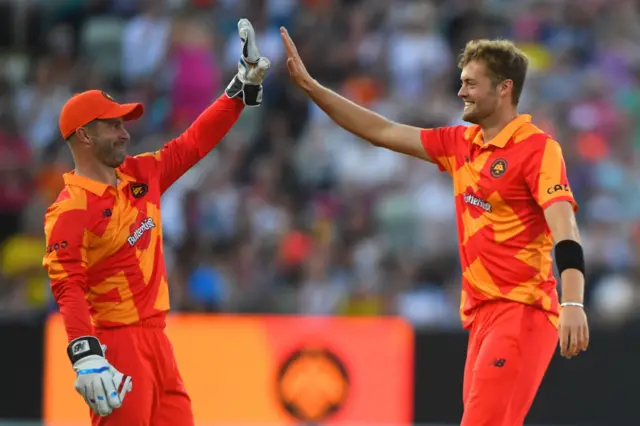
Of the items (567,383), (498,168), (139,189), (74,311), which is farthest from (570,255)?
(567,383)

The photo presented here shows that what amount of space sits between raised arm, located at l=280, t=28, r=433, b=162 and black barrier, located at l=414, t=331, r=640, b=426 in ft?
13.9

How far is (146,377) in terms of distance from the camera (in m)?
6.30

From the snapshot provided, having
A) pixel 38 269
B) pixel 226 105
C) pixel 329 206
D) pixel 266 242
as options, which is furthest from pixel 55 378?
pixel 226 105

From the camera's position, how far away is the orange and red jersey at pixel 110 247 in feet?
20.1

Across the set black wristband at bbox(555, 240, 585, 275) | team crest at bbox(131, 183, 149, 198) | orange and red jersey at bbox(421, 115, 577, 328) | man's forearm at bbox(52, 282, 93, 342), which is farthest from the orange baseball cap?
black wristband at bbox(555, 240, 585, 275)

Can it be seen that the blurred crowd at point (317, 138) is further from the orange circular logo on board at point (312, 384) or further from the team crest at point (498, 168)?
the team crest at point (498, 168)

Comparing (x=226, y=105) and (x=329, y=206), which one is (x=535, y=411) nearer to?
(x=329, y=206)

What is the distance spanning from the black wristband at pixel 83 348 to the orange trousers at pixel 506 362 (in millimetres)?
1793

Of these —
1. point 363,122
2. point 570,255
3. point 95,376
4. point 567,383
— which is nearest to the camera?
point 570,255

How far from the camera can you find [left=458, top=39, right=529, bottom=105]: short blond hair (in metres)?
6.34

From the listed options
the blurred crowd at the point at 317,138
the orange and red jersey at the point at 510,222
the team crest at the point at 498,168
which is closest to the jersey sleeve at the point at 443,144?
the orange and red jersey at the point at 510,222

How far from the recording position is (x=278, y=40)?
13734 mm

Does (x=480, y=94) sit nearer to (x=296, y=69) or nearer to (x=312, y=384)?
(x=296, y=69)

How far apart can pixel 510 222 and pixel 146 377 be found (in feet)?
6.42
